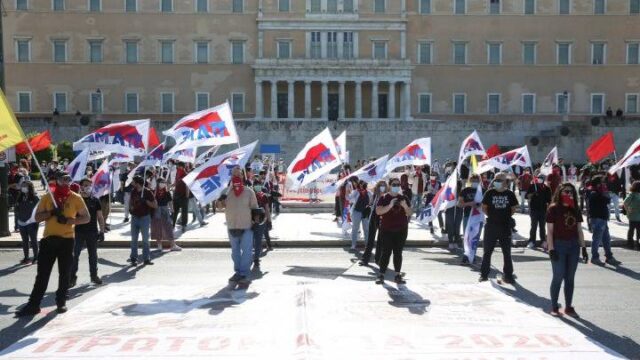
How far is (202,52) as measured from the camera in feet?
190

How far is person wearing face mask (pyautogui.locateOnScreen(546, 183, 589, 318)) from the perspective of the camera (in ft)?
29.9

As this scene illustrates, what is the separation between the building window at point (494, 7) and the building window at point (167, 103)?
25.7m

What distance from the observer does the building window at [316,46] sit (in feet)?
190

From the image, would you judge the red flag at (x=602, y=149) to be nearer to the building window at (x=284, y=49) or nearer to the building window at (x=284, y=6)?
the building window at (x=284, y=49)

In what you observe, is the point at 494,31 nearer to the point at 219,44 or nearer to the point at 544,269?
the point at 219,44

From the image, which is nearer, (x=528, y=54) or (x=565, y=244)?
(x=565, y=244)

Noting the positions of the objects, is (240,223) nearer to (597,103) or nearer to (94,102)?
(94,102)

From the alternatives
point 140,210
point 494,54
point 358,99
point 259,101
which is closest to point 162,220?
point 140,210

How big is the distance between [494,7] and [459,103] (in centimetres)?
799

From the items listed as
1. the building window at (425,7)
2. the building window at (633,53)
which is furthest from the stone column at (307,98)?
the building window at (633,53)

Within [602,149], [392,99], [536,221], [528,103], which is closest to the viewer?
[536,221]

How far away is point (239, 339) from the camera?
791cm

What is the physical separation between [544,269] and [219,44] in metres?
48.1

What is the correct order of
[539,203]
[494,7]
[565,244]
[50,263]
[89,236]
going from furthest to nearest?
1. [494,7]
2. [539,203]
3. [89,236]
4. [50,263]
5. [565,244]
